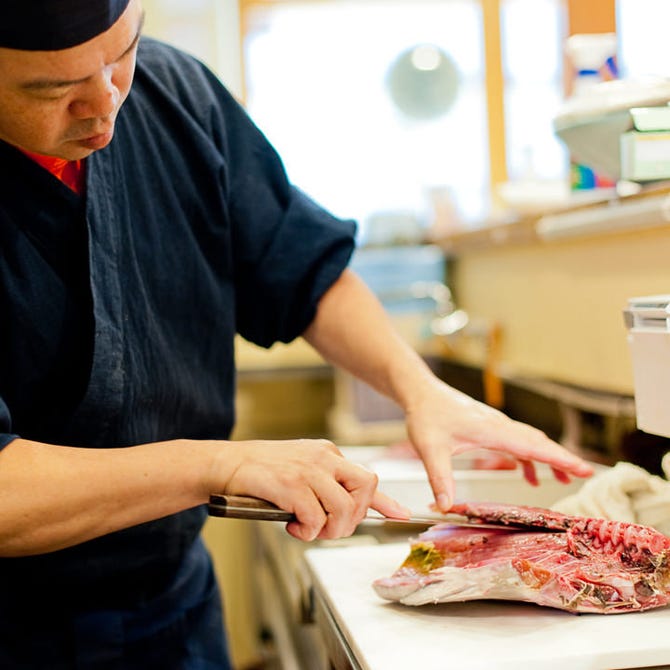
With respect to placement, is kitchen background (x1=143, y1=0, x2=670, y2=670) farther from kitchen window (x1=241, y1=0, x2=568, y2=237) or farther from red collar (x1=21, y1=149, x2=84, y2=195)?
red collar (x1=21, y1=149, x2=84, y2=195)

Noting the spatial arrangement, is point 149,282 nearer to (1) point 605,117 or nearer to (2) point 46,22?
(2) point 46,22

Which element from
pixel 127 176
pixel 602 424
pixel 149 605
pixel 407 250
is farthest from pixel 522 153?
pixel 149 605

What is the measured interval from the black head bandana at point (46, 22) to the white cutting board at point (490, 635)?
2.10 ft

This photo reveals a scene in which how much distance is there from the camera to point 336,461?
37.5 inches

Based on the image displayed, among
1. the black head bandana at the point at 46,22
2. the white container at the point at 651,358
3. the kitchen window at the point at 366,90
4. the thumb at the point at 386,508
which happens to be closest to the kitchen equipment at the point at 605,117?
the white container at the point at 651,358

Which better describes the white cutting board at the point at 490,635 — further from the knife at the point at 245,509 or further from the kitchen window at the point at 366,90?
the kitchen window at the point at 366,90

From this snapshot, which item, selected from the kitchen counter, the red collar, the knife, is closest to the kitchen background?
the kitchen counter

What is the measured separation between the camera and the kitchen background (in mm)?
1870

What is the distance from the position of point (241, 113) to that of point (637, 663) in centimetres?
95

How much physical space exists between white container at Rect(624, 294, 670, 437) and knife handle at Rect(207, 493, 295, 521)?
407 millimetres

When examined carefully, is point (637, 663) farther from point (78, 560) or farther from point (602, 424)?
point (602, 424)

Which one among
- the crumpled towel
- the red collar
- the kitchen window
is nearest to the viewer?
the crumpled towel

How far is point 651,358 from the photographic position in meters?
1.00

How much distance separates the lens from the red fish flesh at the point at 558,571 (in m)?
0.92
